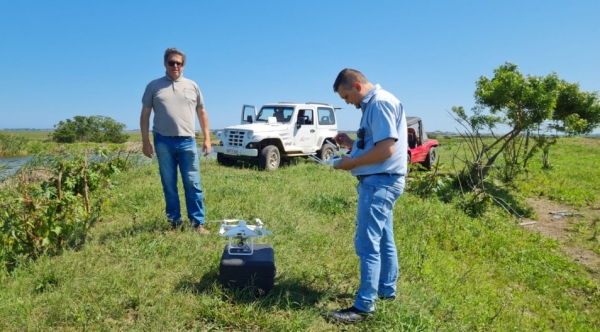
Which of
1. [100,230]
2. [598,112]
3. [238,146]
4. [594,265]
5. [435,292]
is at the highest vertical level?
[598,112]

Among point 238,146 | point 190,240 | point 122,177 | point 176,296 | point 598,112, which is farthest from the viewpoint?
point 238,146

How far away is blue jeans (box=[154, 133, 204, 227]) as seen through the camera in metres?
4.17

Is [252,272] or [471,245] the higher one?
[252,272]

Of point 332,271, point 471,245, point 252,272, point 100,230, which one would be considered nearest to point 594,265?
point 471,245

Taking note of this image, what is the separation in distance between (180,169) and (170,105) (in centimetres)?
68

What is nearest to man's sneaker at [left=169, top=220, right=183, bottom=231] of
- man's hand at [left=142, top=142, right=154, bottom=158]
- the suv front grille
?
man's hand at [left=142, top=142, right=154, bottom=158]

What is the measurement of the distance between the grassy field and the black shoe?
0.05m

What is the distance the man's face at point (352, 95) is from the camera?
262 centimetres

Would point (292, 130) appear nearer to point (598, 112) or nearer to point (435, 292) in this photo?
point (598, 112)

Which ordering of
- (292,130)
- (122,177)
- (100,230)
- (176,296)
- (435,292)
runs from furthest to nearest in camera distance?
(292,130) < (122,177) < (100,230) < (435,292) < (176,296)

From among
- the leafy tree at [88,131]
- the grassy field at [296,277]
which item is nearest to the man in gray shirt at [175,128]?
the grassy field at [296,277]

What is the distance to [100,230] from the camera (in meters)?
4.43

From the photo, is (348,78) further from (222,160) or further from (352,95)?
(222,160)

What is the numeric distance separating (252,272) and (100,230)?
242 cm
